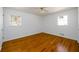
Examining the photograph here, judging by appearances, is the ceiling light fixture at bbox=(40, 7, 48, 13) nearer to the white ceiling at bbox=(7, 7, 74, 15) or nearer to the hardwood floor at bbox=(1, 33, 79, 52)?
the white ceiling at bbox=(7, 7, 74, 15)

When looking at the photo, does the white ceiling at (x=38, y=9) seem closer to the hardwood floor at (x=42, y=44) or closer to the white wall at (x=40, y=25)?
the white wall at (x=40, y=25)

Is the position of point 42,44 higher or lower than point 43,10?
lower

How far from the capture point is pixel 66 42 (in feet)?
2.99

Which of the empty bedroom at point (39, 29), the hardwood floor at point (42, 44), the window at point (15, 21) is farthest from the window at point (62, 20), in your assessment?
the window at point (15, 21)

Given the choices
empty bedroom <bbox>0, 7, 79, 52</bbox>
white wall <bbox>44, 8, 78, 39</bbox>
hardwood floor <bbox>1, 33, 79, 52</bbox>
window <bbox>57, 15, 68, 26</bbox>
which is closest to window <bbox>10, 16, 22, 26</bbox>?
empty bedroom <bbox>0, 7, 79, 52</bbox>

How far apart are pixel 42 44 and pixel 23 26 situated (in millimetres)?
271

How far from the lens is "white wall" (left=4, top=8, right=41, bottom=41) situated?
2.85ft

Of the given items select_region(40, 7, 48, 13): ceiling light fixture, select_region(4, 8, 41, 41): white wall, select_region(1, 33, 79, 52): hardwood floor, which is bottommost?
select_region(1, 33, 79, 52): hardwood floor

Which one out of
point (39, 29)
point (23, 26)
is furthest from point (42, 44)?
point (23, 26)

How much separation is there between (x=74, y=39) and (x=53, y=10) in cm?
36

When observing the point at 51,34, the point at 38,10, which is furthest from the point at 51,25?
the point at 38,10

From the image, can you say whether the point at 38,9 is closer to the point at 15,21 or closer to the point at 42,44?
the point at 15,21

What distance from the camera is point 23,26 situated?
0.92 meters
